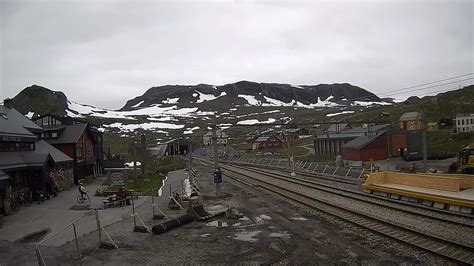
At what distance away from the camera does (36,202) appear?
3098cm

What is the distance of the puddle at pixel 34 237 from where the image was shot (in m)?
18.3

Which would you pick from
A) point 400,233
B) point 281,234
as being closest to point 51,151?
point 281,234

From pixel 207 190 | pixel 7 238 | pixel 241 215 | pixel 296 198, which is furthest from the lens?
pixel 207 190

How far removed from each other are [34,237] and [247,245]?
36.4ft

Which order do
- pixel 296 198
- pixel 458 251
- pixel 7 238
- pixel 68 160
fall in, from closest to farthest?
pixel 458 251 → pixel 7 238 → pixel 296 198 → pixel 68 160

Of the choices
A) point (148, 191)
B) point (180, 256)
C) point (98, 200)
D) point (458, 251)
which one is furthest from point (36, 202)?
point (458, 251)

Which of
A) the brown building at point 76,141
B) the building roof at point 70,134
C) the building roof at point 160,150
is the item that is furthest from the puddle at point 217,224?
the building roof at point 160,150

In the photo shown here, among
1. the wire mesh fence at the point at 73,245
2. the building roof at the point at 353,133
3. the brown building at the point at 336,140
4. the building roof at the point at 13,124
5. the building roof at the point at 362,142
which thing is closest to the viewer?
the wire mesh fence at the point at 73,245

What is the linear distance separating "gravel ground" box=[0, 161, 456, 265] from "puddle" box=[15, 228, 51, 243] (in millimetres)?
791

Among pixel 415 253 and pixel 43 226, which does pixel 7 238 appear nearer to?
pixel 43 226

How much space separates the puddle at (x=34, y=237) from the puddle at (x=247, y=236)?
967 cm

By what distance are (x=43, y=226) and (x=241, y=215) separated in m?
11.2

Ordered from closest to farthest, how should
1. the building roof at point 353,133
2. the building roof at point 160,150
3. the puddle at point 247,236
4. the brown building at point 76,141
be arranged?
the puddle at point 247,236 < the brown building at point 76,141 < the building roof at point 353,133 < the building roof at point 160,150

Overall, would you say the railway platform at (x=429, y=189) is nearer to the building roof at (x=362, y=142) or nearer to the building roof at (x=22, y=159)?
the building roof at (x=362, y=142)
